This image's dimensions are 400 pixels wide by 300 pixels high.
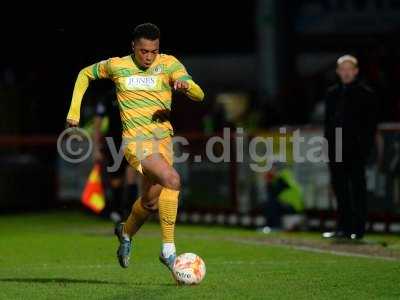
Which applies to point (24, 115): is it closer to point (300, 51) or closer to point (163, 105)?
point (300, 51)

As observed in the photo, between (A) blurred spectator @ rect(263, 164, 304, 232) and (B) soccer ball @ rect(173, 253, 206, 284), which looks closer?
(B) soccer ball @ rect(173, 253, 206, 284)

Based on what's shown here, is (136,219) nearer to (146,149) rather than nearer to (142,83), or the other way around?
(146,149)

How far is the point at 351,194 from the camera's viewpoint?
16109 mm

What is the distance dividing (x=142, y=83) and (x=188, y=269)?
1840mm

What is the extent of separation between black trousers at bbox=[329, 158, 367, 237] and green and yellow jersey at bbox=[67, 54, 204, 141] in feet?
15.5

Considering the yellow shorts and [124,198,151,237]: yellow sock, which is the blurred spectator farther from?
the yellow shorts

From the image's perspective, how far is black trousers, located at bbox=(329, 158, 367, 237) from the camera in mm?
15906

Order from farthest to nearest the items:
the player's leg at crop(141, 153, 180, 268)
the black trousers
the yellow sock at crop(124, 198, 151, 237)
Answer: the black trousers
the yellow sock at crop(124, 198, 151, 237)
the player's leg at crop(141, 153, 180, 268)

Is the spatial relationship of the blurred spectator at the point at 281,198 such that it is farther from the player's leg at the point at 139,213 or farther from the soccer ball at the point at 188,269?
the soccer ball at the point at 188,269

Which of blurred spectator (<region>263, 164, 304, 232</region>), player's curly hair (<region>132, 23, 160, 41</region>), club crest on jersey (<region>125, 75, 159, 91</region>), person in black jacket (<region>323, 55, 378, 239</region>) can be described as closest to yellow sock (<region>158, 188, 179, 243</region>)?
club crest on jersey (<region>125, 75, 159, 91</region>)

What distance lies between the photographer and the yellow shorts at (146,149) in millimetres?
11570

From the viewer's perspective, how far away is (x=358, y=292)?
1054 cm

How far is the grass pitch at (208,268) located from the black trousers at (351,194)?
1.35 ft

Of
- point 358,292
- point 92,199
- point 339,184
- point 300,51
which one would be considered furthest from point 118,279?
point 300,51
